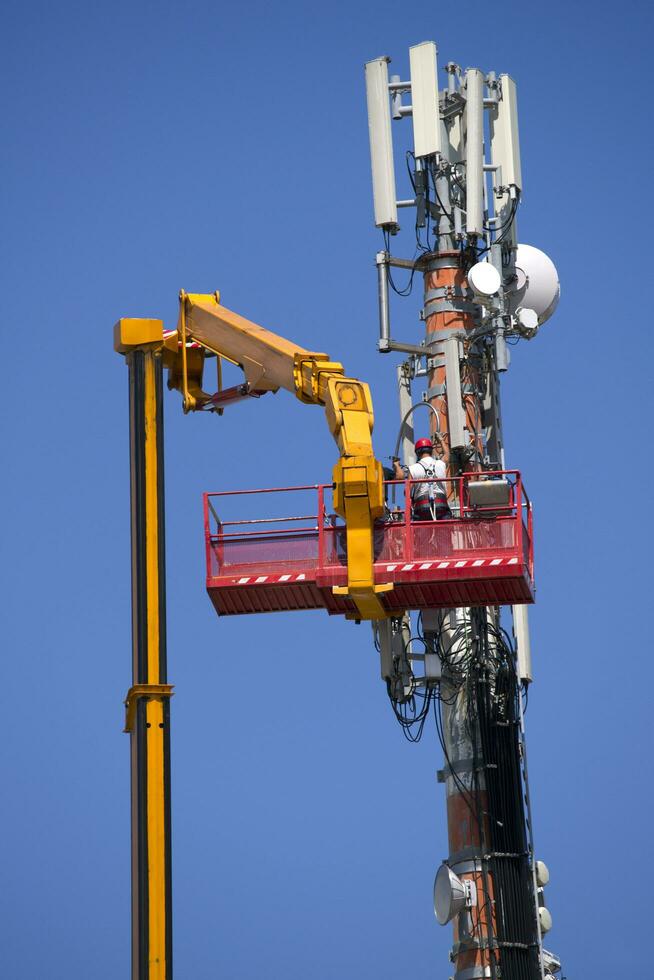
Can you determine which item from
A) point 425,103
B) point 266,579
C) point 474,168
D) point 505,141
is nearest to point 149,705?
point 266,579

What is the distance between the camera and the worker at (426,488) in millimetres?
62312

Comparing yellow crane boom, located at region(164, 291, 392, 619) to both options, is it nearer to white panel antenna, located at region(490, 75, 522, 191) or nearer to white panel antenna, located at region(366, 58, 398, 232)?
white panel antenna, located at region(366, 58, 398, 232)

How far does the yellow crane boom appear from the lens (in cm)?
6012

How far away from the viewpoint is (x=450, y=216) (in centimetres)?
7075

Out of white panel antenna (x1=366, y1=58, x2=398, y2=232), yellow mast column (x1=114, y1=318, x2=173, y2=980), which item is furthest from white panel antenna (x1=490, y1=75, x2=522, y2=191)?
yellow mast column (x1=114, y1=318, x2=173, y2=980)

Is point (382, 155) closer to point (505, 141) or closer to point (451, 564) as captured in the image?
point (505, 141)

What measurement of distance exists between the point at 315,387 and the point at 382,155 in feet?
35.1

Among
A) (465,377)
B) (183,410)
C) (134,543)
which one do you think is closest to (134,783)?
(134,543)

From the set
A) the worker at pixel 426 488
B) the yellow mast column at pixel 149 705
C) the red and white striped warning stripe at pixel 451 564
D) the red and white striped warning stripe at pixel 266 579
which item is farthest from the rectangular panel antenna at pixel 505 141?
the yellow mast column at pixel 149 705

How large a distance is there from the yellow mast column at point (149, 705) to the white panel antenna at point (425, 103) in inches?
514

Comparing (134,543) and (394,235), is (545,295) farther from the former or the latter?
(134,543)

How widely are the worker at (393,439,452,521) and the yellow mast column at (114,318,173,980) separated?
6132 mm

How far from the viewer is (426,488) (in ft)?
205

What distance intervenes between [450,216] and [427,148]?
173 cm
